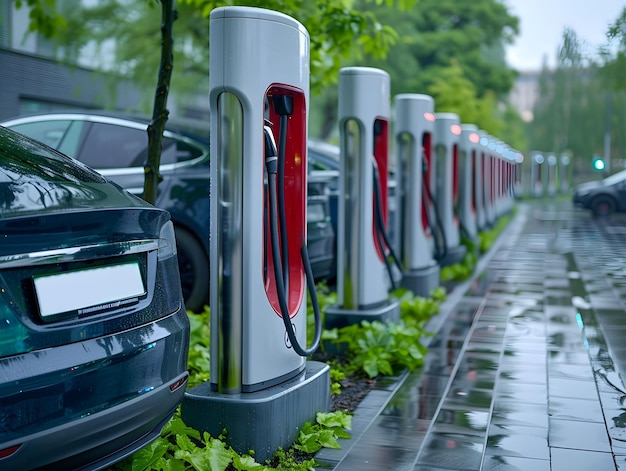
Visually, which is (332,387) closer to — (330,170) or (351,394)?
(351,394)

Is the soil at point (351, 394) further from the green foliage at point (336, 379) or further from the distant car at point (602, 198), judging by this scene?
the distant car at point (602, 198)

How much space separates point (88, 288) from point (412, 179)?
6554 mm

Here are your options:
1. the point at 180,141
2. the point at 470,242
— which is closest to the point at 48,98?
the point at 470,242

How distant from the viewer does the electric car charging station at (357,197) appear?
6363 mm

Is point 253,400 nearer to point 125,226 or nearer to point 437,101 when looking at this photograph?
point 125,226

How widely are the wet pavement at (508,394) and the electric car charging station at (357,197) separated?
0.68 meters

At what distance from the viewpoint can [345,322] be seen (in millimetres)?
6336

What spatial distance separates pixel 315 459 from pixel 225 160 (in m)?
1.41

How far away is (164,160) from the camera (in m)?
6.93

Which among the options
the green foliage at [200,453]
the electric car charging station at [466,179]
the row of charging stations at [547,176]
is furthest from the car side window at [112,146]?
the row of charging stations at [547,176]

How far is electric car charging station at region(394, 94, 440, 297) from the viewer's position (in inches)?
354

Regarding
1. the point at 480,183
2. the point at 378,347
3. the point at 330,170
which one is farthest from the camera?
the point at 480,183

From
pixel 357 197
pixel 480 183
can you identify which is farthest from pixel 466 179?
pixel 357 197

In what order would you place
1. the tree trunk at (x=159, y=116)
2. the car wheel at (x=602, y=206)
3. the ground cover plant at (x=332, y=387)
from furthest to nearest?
the car wheel at (x=602, y=206) → the tree trunk at (x=159, y=116) → the ground cover plant at (x=332, y=387)
